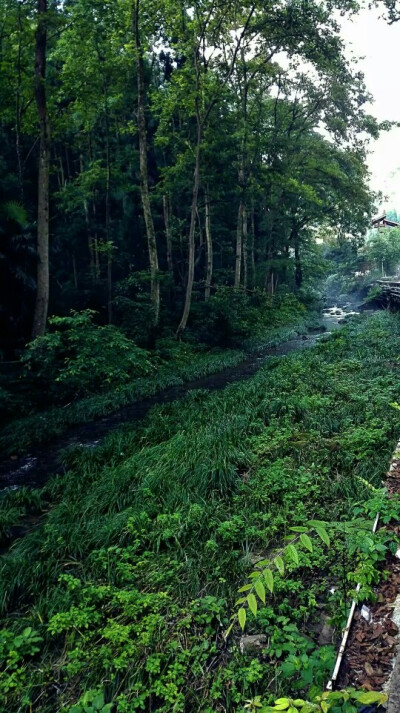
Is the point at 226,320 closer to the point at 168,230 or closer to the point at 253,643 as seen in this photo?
the point at 168,230

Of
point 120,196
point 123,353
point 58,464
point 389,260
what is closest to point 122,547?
point 58,464

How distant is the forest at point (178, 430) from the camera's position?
3203 mm

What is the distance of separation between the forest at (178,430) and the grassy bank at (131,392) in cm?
8

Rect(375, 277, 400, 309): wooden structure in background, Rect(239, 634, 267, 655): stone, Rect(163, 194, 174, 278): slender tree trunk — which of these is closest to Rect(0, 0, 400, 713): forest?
Rect(239, 634, 267, 655): stone

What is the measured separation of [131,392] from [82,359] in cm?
167

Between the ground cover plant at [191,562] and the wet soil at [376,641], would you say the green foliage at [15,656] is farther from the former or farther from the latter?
the wet soil at [376,641]

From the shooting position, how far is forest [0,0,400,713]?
126 inches

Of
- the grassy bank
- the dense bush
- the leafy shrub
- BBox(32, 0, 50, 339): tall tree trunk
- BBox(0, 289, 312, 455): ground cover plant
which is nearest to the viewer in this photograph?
the grassy bank

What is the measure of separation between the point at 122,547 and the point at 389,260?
58329 millimetres

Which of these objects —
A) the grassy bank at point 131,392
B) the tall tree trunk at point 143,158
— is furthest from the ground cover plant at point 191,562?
the tall tree trunk at point 143,158

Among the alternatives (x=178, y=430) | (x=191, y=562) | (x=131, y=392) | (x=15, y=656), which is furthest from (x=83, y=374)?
(x=15, y=656)

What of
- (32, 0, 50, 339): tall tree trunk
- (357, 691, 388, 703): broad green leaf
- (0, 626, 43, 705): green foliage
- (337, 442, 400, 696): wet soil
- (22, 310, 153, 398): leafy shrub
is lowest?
(0, 626, 43, 705): green foliage

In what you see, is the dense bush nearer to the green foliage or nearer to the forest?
the forest

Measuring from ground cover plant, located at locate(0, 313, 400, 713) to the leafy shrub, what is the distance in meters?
3.90
